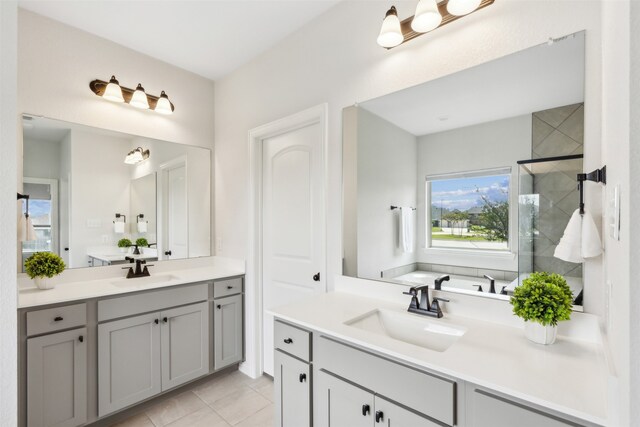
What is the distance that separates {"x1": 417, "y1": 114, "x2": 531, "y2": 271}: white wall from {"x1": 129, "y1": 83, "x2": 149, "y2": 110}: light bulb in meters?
2.22

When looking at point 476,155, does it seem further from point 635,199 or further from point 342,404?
point 342,404

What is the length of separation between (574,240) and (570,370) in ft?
1.57

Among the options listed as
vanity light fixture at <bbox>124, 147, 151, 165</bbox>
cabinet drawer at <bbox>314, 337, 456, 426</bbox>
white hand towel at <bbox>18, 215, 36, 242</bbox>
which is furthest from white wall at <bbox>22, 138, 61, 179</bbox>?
cabinet drawer at <bbox>314, 337, 456, 426</bbox>

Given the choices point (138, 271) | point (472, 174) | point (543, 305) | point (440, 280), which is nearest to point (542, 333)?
point (543, 305)

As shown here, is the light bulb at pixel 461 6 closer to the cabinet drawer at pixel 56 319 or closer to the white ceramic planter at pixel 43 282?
the cabinet drawer at pixel 56 319

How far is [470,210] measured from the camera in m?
1.51

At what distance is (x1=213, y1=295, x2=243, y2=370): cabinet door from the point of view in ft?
8.51

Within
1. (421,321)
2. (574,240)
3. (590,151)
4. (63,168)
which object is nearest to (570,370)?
(574,240)

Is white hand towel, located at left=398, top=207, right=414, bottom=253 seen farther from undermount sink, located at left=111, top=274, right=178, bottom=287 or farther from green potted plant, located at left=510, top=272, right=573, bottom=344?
undermount sink, located at left=111, top=274, right=178, bottom=287

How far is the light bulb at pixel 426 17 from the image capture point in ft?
4.77

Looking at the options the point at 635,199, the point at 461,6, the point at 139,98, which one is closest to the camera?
the point at 635,199

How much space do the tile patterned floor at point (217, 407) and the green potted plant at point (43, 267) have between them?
110cm

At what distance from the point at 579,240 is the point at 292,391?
4.75 ft

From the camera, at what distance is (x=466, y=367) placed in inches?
39.4
